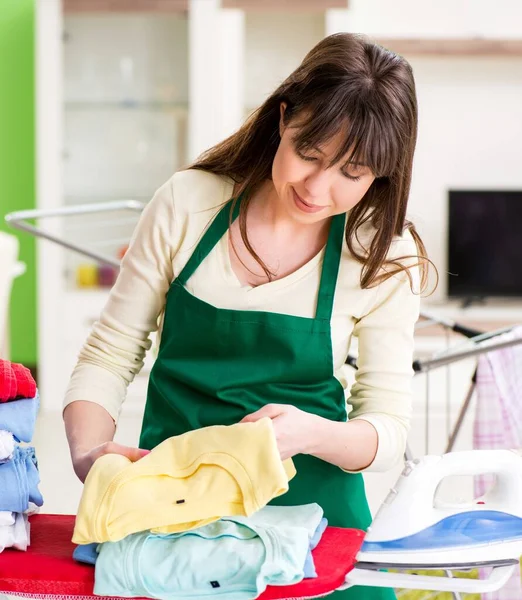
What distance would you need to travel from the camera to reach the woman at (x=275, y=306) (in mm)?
1260

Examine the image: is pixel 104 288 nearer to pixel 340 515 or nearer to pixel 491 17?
pixel 491 17

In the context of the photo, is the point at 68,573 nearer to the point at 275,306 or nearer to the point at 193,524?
the point at 193,524

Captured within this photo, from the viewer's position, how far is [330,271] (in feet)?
4.37

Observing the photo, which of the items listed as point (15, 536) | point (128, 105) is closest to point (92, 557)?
point (15, 536)

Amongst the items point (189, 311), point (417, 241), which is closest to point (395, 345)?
point (417, 241)

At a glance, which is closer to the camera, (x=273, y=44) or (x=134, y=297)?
(x=134, y=297)

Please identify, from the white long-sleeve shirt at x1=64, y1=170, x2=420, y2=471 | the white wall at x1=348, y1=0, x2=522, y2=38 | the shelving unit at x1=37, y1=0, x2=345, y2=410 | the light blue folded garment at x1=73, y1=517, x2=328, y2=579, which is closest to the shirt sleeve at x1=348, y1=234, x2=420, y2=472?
A: the white long-sleeve shirt at x1=64, y1=170, x2=420, y2=471

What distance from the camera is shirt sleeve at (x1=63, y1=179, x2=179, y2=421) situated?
1348 millimetres

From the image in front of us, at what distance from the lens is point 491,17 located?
5.02 meters

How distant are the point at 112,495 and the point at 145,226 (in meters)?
0.46

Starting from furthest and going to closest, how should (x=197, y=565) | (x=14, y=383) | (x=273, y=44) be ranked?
1. (x=273, y=44)
2. (x=14, y=383)
3. (x=197, y=565)

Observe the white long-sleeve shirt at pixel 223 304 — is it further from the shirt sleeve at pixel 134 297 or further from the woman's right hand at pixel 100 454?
the woman's right hand at pixel 100 454

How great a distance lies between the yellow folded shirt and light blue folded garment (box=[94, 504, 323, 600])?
20 mm

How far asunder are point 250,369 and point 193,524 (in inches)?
12.3
